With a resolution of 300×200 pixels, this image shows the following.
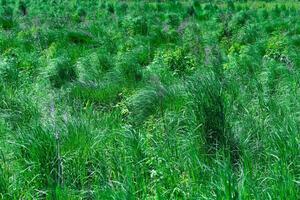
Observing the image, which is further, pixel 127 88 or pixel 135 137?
pixel 127 88

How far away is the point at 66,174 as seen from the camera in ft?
15.5

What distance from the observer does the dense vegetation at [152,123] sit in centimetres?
430

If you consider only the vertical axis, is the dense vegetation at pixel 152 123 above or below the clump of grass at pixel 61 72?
above

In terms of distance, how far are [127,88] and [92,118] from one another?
1596 millimetres

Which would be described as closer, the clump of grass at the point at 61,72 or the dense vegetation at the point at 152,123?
the dense vegetation at the point at 152,123

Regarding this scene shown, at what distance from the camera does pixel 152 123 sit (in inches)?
227

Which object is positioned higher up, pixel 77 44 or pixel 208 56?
pixel 208 56

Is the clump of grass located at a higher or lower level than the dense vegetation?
lower

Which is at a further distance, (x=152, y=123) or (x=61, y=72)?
(x=61, y=72)

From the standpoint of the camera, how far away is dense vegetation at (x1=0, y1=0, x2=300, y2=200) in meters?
4.30

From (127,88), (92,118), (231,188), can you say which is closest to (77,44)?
(127,88)

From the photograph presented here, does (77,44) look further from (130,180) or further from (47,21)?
(130,180)

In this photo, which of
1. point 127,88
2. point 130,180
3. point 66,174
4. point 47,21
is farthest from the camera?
point 47,21

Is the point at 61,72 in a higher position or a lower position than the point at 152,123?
lower
